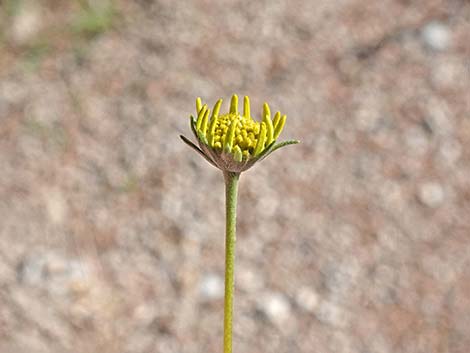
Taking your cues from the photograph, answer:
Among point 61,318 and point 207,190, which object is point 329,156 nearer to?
point 207,190

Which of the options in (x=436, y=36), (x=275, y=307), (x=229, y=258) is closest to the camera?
(x=229, y=258)

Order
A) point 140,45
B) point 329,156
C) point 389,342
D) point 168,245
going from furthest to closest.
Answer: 1. point 140,45
2. point 329,156
3. point 168,245
4. point 389,342

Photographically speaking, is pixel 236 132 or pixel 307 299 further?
pixel 307 299

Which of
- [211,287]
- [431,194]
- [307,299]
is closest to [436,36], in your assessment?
[431,194]

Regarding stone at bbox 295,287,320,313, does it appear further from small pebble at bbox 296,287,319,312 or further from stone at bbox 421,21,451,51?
stone at bbox 421,21,451,51

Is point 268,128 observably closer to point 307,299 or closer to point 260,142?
point 260,142

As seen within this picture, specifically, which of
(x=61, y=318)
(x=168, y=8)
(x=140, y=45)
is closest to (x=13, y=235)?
(x=61, y=318)
